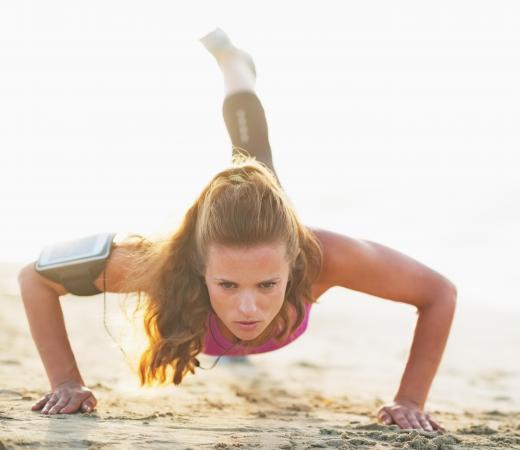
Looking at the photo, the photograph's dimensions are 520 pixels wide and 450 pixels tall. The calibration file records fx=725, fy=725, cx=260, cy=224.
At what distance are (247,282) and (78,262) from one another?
0.84 m

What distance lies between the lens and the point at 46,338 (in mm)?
3188

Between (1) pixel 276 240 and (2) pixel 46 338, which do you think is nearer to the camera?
(1) pixel 276 240

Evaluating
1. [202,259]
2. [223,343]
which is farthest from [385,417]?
[202,259]

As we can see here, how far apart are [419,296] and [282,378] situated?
1.91m

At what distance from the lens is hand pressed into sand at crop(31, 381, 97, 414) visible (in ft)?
9.35

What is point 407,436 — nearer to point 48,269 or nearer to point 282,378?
point 48,269

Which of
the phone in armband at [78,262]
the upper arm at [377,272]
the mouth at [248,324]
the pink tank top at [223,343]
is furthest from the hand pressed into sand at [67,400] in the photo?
the upper arm at [377,272]

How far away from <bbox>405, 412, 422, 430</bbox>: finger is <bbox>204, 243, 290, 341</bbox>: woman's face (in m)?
0.77

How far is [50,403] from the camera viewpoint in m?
2.89

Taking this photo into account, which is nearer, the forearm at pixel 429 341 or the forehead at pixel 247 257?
the forehead at pixel 247 257

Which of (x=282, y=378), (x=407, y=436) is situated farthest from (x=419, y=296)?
(x=282, y=378)

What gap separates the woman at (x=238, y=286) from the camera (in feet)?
9.06

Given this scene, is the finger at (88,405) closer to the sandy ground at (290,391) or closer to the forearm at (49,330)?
the sandy ground at (290,391)

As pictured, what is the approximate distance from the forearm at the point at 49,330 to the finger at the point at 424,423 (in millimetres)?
1459
